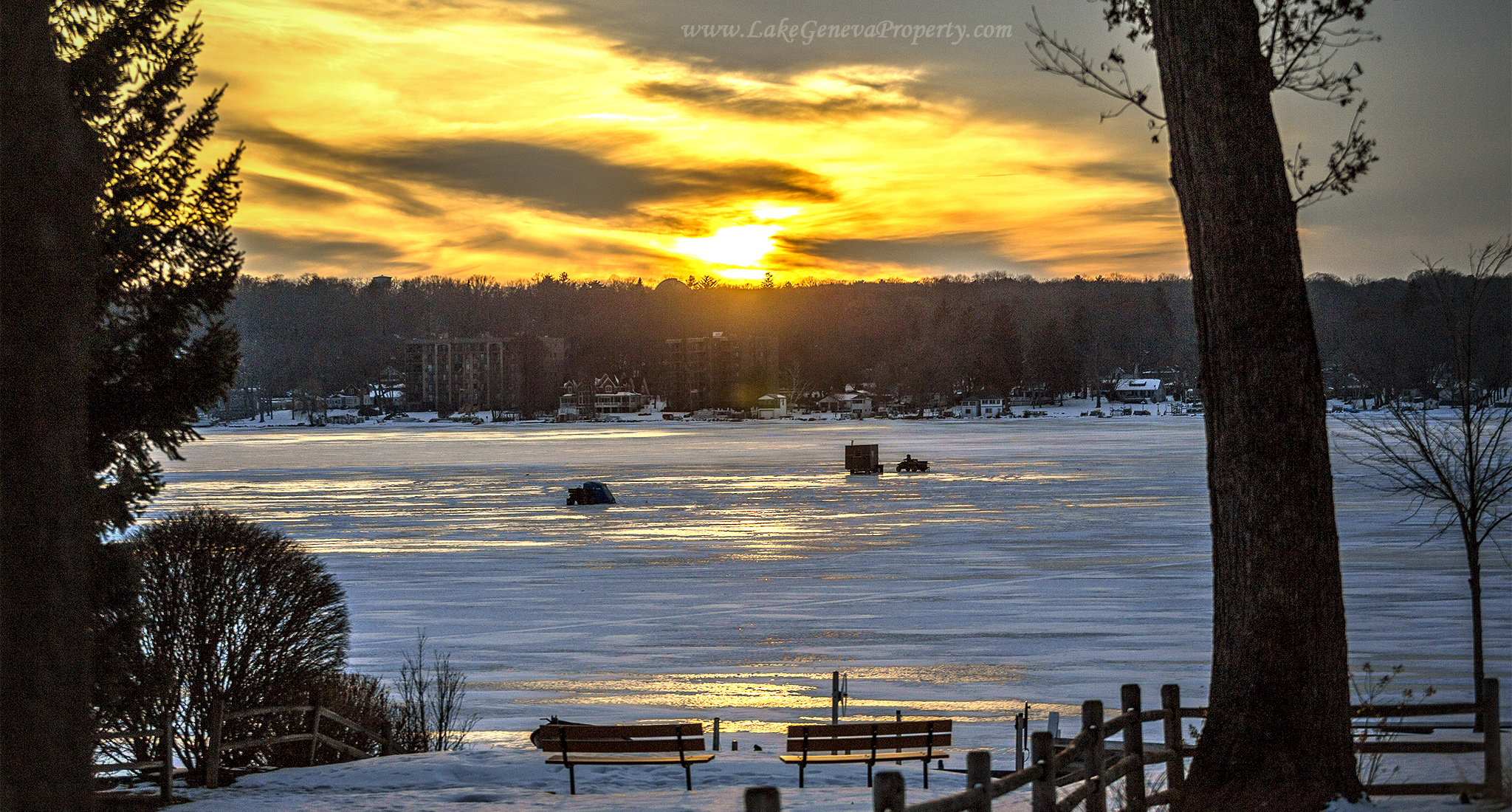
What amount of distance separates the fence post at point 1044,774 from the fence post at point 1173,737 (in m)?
2.39

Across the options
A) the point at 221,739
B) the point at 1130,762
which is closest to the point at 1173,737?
the point at 1130,762

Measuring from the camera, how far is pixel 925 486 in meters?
62.4

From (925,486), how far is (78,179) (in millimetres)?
59110

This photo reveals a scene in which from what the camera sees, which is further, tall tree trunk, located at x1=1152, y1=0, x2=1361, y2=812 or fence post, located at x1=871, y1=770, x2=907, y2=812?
tall tree trunk, located at x1=1152, y1=0, x2=1361, y2=812

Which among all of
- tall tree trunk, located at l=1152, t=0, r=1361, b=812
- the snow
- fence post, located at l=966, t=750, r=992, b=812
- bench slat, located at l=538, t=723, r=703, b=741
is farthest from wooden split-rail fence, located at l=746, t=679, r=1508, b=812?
bench slat, located at l=538, t=723, r=703, b=741

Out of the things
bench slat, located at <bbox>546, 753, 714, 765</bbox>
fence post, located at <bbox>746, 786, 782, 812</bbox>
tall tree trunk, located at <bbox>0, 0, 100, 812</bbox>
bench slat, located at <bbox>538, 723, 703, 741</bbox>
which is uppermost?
tall tree trunk, located at <bbox>0, 0, 100, 812</bbox>

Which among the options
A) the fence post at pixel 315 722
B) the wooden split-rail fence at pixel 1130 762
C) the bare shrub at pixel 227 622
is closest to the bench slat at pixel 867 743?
the wooden split-rail fence at pixel 1130 762

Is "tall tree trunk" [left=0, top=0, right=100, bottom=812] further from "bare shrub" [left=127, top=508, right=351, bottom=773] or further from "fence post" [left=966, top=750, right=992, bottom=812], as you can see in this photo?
"bare shrub" [left=127, top=508, right=351, bottom=773]

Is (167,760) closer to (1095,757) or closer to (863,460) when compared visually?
(1095,757)

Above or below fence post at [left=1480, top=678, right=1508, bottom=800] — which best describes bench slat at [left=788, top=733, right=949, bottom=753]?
below

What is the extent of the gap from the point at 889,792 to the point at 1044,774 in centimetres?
157

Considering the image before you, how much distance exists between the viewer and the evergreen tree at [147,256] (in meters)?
12.3

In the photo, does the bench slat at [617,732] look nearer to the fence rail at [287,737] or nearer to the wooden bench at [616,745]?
the wooden bench at [616,745]

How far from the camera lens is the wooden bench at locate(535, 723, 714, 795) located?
11523 millimetres
